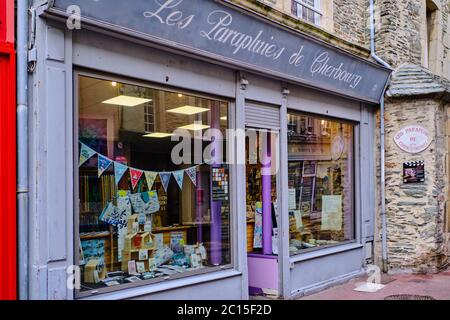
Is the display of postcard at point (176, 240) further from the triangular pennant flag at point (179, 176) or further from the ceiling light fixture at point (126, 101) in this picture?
the ceiling light fixture at point (126, 101)

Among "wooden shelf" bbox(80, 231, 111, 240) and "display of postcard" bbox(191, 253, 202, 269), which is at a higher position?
"wooden shelf" bbox(80, 231, 111, 240)

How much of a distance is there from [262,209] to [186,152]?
5.96 ft

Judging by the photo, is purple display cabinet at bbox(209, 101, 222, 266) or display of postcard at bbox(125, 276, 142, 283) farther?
purple display cabinet at bbox(209, 101, 222, 266)

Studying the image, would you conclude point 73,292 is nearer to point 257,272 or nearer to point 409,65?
point 257,272

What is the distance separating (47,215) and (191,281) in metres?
1.96

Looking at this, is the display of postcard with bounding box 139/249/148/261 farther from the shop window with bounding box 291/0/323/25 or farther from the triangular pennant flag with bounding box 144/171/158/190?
the shop window with bounding box 291/0/323/25

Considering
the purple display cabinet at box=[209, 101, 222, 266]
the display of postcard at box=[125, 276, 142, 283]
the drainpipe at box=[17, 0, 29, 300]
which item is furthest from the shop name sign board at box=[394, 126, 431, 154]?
the drainpipe at box=[17, 0, 29, 300]

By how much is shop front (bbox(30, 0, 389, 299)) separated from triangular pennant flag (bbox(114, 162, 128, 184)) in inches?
0.6

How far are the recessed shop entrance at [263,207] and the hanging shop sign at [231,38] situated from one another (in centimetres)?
85

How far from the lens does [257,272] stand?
6.91m

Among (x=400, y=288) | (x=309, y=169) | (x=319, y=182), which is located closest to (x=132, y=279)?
(x=309, y=169)

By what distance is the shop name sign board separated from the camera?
28.0 feet

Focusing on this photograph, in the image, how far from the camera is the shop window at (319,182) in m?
7.41

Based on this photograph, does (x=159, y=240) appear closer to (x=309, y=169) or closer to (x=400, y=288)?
(x=309, y=169)
